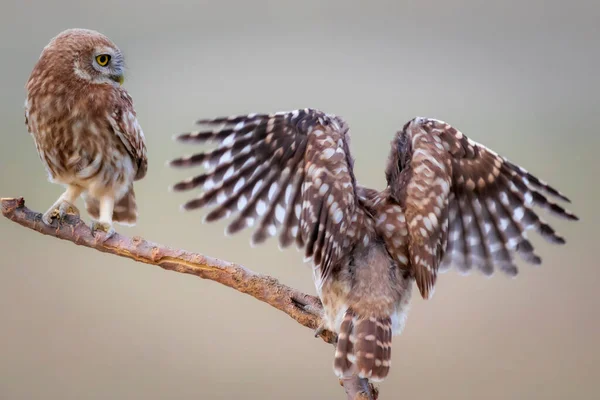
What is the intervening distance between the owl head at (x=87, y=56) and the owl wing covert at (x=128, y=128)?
137 mm

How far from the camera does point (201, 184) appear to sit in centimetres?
230

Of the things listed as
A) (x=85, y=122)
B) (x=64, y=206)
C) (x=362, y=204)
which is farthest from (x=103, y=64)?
(x=362, y=204)

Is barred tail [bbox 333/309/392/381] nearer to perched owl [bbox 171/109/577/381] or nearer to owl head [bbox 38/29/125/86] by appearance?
perched owl [bbox 171/109/577/381]

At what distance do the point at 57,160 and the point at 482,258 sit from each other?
5.30ft

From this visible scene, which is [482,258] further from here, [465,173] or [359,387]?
[359,387]

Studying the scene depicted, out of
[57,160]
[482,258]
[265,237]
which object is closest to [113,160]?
[57,160]

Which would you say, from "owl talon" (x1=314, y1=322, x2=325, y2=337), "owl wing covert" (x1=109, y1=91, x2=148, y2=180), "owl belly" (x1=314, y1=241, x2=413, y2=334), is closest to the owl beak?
"owl wing covert" (x1=109, y1=91, x2=148, y2=180)

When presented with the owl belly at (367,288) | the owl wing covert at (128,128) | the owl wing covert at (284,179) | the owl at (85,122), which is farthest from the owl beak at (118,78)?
the owl belly at (367,288)

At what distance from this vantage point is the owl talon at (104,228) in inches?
88.0

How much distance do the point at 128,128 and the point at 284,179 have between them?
0.66m

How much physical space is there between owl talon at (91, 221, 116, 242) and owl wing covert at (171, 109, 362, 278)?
10.3 inches

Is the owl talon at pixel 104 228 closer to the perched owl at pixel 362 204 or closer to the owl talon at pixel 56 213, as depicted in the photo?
the owl talon at pixel 56 213

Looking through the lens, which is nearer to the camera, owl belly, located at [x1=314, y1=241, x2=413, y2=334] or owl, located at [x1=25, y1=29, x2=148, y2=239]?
owl belly, located at [x1=314, y1=241, x2=413, y2=334]

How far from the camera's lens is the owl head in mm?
2322
